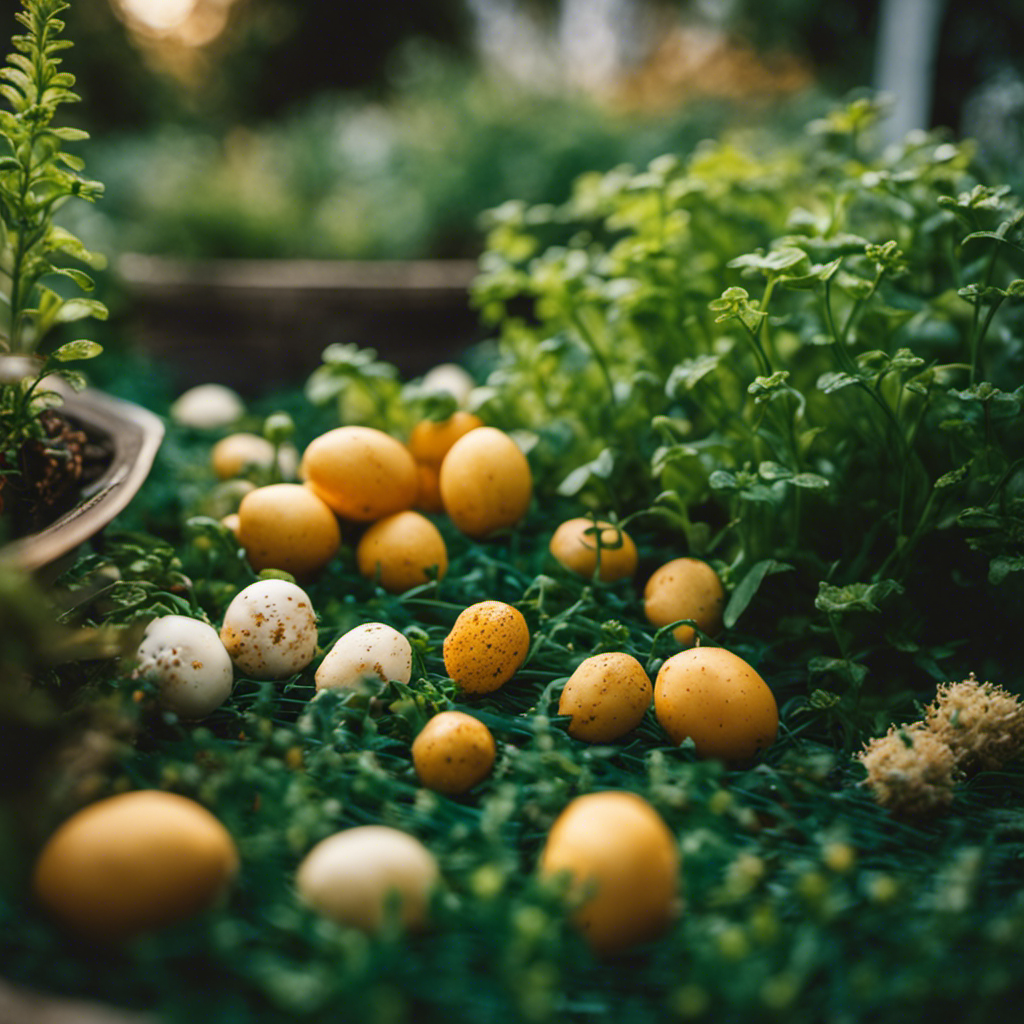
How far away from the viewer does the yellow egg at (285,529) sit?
3.83ft

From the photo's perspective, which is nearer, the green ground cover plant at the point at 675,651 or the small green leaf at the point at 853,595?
the green ground cover plant at the point at 675,651

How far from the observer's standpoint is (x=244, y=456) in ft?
5.01

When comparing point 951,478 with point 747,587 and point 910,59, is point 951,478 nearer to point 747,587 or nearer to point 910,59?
point 747,587

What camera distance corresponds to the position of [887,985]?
62cm

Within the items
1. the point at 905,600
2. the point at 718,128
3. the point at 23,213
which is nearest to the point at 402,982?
the point at 905,600

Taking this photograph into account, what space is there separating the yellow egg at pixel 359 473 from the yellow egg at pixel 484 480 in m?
0.08

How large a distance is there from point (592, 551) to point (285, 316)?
4.99ft

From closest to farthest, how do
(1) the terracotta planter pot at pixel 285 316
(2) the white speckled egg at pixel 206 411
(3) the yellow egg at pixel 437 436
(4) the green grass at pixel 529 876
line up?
1. (4) the green grass at pixel 529 876
2. (3) the yellow egg at pixel 437 436
3. (2) the white speckled egg at pixel 206 411
4. (1) the terracotta planter pot at pixel 285 316

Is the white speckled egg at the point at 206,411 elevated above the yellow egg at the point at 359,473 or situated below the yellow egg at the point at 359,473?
above

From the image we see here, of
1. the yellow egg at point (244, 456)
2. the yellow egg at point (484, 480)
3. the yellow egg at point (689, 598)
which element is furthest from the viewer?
the yellow egg at point (244, 456)

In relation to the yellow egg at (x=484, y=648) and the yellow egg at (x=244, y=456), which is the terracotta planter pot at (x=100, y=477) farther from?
the yellow egg at (x=484, y=648)

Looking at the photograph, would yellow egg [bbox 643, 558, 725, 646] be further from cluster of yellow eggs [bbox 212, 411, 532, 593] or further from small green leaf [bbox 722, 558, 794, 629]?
cluster of yellow eggs [bbox 212, 411, 532, 593]

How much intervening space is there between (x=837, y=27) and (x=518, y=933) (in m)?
5.34

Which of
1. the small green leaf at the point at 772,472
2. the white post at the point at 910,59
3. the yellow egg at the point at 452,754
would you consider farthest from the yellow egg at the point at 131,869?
the white post at the point at 910,59
